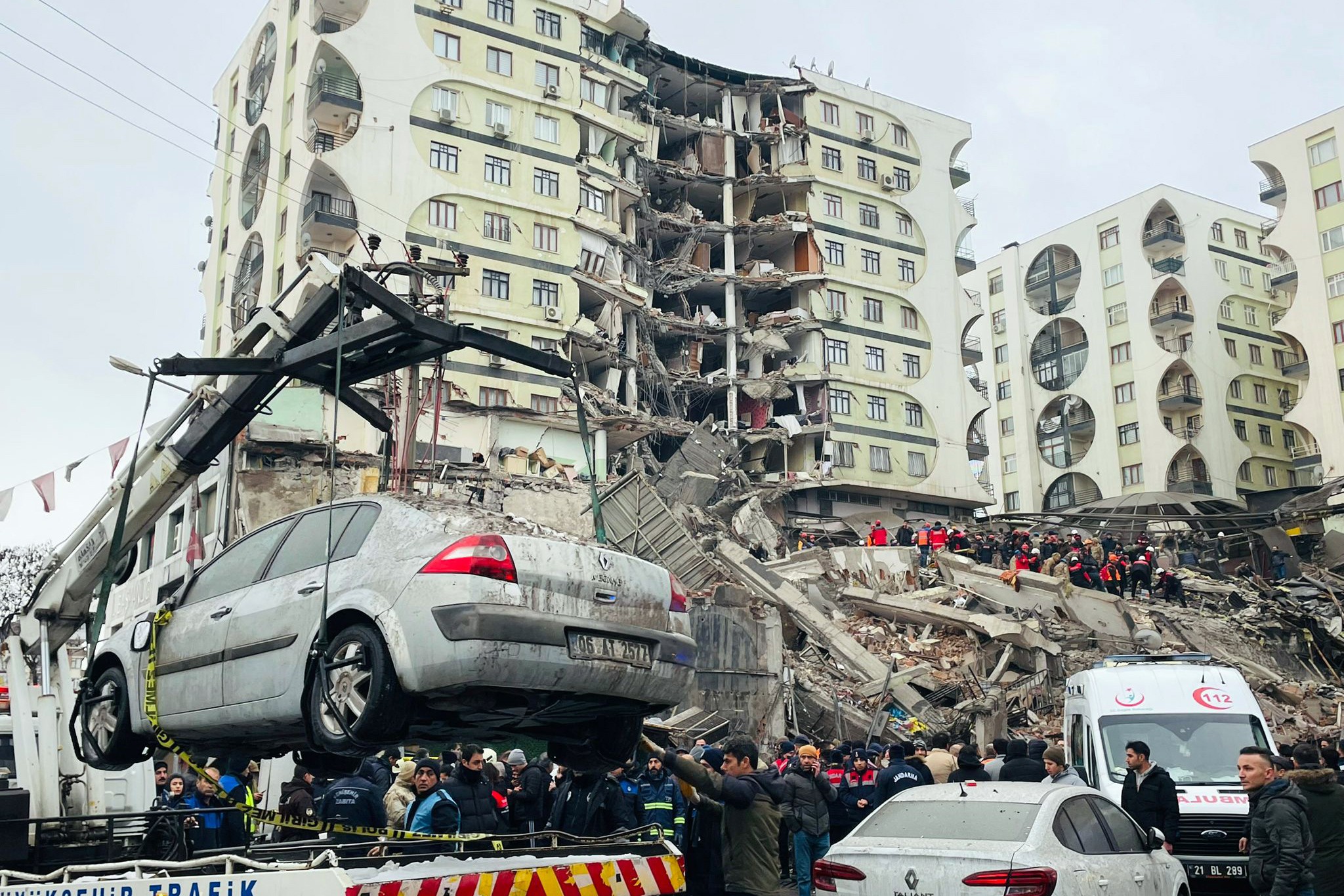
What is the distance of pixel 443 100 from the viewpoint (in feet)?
154

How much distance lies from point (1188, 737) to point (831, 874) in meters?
6.36

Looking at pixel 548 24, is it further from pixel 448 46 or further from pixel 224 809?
pixel 224 809

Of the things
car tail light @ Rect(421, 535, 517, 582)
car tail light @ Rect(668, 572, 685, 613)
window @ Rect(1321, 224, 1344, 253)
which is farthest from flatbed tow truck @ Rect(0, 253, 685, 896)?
window @ Rect(1321, 224, 1344, 253)

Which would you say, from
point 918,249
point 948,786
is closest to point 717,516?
point 918,249

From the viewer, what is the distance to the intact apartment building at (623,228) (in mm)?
45188

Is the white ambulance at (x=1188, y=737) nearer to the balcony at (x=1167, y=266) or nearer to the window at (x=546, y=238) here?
the window at (x=546, y=238)

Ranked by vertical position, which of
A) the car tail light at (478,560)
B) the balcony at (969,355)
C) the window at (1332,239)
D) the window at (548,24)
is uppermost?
the window at (548,24)

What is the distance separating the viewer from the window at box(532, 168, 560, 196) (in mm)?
48594

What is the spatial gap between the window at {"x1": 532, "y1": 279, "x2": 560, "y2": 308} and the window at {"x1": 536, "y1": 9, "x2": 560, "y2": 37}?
11.0 m

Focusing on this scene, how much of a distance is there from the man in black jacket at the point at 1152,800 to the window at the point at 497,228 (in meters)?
39.5

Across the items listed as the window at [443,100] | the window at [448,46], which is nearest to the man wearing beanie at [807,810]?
the window at [443,100]

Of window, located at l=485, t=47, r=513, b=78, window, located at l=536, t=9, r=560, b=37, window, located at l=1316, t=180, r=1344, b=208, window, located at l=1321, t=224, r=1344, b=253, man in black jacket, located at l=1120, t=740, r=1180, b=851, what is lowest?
man in black jacket, located at l=1120, t=740, r=1180, b=851

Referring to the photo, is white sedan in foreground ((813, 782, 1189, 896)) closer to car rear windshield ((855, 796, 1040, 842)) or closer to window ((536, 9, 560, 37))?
car rear windshield ((855, 796, 1040, 842))

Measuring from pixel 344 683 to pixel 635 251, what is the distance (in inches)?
1905
